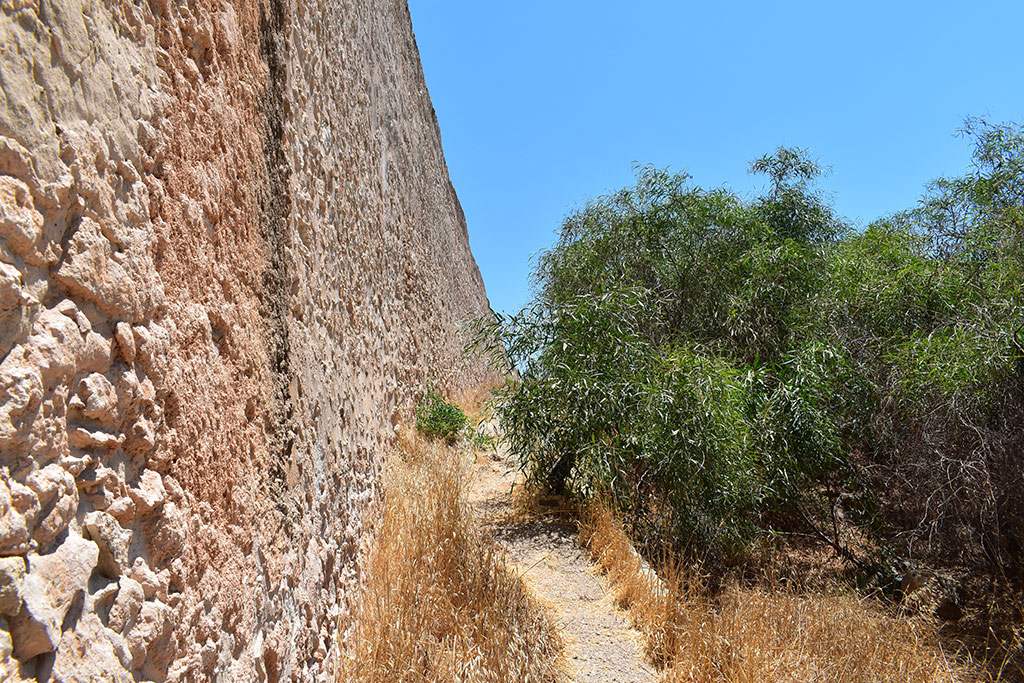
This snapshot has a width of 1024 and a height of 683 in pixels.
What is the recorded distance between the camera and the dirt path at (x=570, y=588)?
319 centimetres

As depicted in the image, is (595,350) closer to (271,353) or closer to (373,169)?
(373,169)

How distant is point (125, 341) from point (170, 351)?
0.66ft

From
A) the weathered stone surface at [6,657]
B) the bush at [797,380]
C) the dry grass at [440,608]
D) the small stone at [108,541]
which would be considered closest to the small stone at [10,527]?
the weathered stone surface at [6,657]

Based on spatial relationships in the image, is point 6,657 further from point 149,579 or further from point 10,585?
point 149,579

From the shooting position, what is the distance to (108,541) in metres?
1.28

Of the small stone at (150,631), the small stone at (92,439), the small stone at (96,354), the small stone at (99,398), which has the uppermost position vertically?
the small stone at (96,354)

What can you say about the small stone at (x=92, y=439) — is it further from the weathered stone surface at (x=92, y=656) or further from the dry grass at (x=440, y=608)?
the dry grass at (x=440, y=608)

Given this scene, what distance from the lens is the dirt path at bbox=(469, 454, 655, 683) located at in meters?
3.19

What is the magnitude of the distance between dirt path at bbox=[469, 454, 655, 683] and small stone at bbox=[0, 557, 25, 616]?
2544 mm

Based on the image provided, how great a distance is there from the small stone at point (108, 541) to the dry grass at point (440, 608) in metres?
1.45

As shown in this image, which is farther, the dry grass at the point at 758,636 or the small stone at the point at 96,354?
the dry grass at the point at 758,636

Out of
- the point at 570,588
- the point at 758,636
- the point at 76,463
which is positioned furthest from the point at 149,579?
the point at 758,636

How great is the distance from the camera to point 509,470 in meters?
5.94

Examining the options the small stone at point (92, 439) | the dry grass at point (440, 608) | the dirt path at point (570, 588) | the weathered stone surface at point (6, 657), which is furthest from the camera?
the dirt path at point (570, 588)
